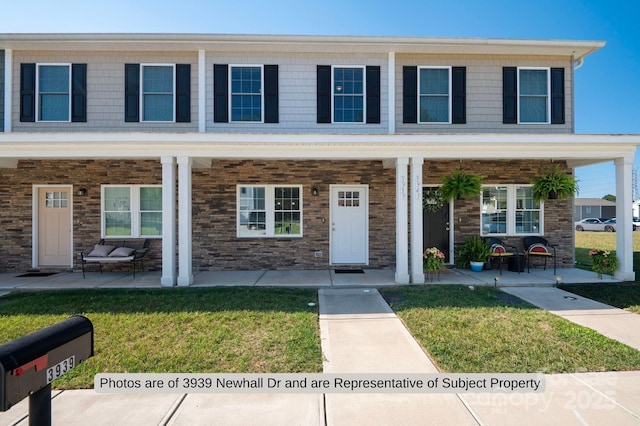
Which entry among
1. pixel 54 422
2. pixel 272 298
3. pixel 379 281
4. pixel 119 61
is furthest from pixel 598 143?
pixel 119 61

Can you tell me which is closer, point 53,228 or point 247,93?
point 247,93

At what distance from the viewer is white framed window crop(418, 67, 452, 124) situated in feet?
29.1

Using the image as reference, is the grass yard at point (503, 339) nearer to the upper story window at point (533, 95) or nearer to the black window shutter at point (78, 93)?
the upper story window at point (533, 95)

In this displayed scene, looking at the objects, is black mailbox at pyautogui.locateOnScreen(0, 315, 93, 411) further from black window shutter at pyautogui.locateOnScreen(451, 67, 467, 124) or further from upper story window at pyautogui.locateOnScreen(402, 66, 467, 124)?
black window shutter at pyautogui.locateOnScreen(451, 67, 467, 124)

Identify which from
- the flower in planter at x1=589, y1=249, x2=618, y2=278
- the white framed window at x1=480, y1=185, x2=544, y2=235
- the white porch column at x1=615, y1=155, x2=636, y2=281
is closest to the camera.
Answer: the white porch column at x1=615, y1=155, x2=636, y2=281

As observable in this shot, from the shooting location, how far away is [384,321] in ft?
16.6

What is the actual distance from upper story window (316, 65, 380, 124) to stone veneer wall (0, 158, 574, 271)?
1.20 metres

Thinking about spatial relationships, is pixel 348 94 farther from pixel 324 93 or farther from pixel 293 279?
pixel 293 279

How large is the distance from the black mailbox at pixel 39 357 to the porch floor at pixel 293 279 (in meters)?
5.58

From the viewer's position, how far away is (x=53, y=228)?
9000 mm

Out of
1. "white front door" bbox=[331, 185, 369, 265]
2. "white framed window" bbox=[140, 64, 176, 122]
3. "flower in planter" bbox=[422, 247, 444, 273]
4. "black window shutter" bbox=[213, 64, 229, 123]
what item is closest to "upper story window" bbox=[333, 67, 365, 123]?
"white front door" bbox=[331, 185, 369, 265]

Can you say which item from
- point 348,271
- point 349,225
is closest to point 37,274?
point 348,271

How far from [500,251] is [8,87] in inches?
515

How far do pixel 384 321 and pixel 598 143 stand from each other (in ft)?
20.8
